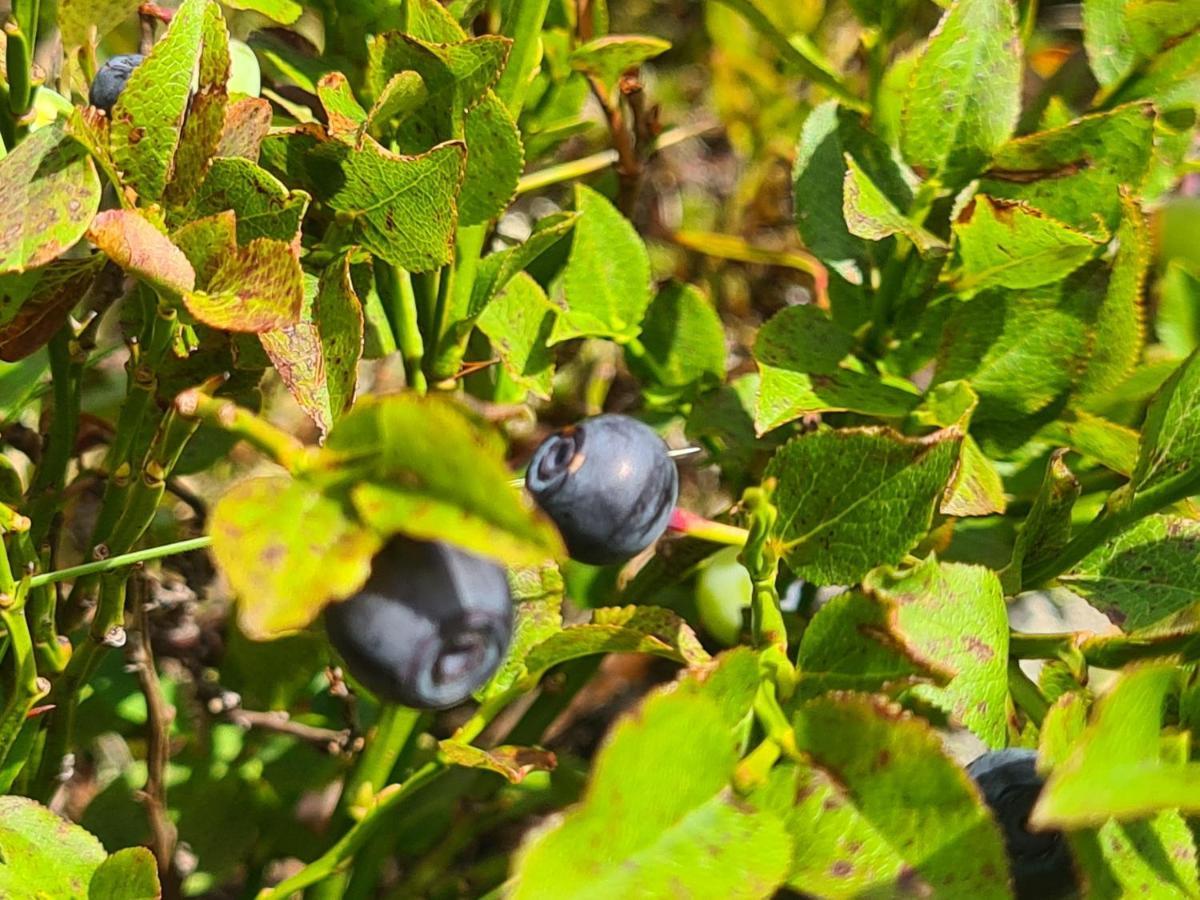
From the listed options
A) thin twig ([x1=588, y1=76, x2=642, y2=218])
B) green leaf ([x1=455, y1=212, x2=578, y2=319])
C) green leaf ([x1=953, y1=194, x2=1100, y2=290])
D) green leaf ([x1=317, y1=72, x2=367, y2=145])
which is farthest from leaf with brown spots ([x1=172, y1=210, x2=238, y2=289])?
thin twig ([x1=588, y1=76, x2=642, y2=218])

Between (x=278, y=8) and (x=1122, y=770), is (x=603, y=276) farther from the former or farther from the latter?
(x=1122, y=770)

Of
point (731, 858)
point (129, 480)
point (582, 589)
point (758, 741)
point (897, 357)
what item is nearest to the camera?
point (731, 858)

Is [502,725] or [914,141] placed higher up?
[914,141]

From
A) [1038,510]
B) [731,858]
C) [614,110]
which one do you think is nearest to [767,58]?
[614,110]

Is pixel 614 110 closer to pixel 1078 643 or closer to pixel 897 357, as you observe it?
pixel 897 357

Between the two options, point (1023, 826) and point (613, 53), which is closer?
point (1023, 826)

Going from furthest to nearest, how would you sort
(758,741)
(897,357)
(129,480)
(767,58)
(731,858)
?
1. (767,58)
2. (897,357)
3. (129,480)
4. (758,741)
5. (731,858)

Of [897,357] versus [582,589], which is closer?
[897,357]

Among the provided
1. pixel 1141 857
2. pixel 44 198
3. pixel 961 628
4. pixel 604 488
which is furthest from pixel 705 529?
pixel 44 198
